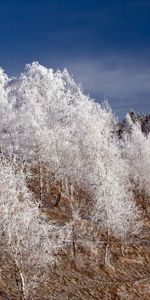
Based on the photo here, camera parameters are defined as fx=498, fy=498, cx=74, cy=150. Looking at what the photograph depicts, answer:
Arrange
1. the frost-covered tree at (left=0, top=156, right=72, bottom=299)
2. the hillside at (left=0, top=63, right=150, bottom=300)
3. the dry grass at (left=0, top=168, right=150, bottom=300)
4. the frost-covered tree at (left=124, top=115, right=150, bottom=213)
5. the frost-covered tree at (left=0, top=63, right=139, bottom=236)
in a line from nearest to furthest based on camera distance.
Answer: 1. the frost-covered tree at (left=0, top=156, right=72, bottom=299)
2. the hillside at (left=0, top=63, right=150, bottom=300)
3. the dry grass at (left=0, top=168, right=150, bottom=300)
4. the frost-covered tree at (left=0, top=63, right=139, bottom=236)
5. the frost-covered tree at (left=124, top=115, right=150, bottom=213)

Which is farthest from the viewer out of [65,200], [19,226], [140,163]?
[140,163]

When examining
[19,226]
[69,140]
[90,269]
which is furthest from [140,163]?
[19,226]

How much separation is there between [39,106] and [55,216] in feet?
50.5

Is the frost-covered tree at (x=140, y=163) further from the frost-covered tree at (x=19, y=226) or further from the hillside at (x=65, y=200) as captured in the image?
the frost-covered tree at (x=19, y=226)

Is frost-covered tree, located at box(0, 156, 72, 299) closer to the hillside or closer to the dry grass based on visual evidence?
the hillside

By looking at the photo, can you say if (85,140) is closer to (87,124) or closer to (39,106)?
(87,124)

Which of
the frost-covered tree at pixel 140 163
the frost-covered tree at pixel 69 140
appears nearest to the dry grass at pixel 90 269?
the frost-covered tree at pixel 69 140

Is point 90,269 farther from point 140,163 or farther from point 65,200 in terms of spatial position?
point 140,163

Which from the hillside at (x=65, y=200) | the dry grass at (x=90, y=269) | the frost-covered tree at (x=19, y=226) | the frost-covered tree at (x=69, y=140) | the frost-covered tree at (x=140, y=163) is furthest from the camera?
the frost-covered tree at (x=140, y=163)

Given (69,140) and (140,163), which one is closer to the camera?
(69,140)

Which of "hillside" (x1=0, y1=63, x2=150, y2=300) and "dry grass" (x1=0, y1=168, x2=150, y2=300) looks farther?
"dry grass" (x1=0, y1=168, x2=150, y2=300)

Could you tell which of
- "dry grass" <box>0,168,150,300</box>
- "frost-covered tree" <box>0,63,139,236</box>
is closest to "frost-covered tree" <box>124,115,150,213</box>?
"frost-covered tree" <box>0,63,139,236</box>

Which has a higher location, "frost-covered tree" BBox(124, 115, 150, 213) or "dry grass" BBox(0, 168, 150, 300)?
"frost-covered tree" BBox(124, 115, 150, 213)

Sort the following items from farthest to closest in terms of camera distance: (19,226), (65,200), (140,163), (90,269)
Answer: (140,163) < (65,200) < (90,269) < (19,226)
